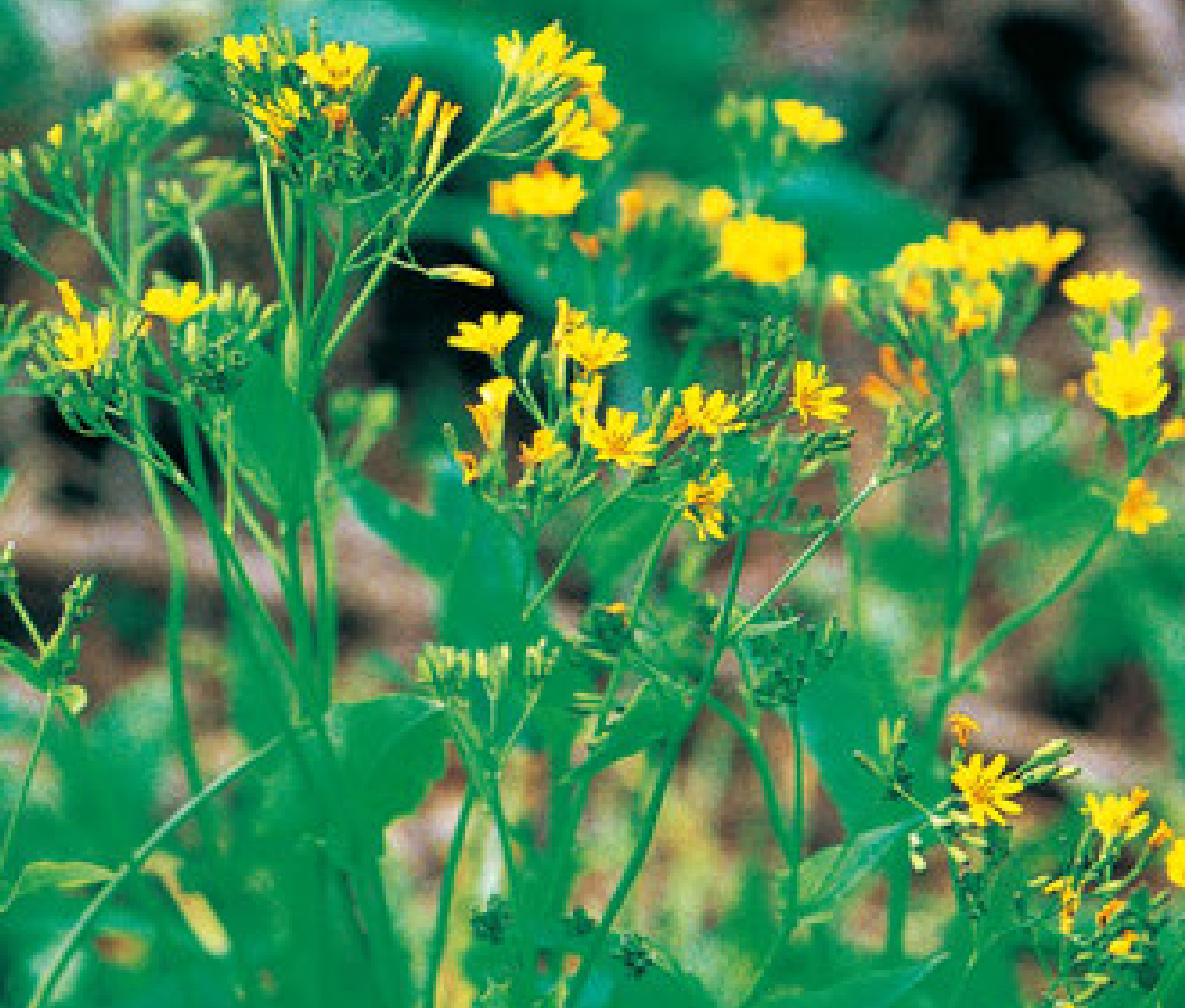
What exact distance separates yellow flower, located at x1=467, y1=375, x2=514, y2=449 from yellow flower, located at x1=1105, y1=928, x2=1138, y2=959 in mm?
377

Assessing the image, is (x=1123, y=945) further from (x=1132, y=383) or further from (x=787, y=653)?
(x=1132, y=383)

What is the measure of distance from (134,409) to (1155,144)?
99.3 inches

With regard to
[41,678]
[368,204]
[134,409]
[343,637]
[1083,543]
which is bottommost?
[343,637]

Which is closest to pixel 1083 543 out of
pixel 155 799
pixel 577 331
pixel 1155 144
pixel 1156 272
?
pixel 1156 272

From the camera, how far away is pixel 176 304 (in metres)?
0.81

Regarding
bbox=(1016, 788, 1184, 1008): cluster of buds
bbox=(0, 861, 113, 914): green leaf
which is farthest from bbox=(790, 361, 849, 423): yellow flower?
bbox=(0, 861, 113, 914): green leaf

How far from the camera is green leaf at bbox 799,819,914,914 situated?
2.87 ft

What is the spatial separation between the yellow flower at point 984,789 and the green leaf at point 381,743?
31cm

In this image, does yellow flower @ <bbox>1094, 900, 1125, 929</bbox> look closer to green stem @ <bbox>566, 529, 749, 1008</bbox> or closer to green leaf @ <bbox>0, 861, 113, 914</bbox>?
green stem @ <bbox>566, 529, 749, 1008</bbox>

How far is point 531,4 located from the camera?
121 inches

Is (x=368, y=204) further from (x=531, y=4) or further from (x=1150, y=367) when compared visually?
(x=531, y=4)

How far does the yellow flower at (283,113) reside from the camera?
816 mm

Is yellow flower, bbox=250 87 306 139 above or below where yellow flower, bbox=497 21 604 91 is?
below

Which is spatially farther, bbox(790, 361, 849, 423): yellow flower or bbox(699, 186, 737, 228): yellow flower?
bbox(699, 186, 737, 228): yellow flower
